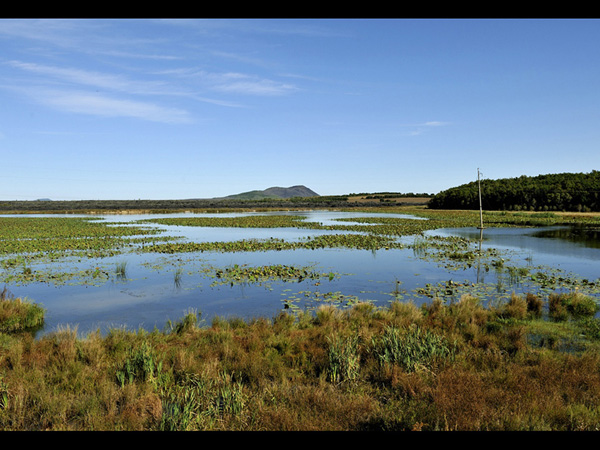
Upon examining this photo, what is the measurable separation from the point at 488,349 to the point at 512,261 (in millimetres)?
16834

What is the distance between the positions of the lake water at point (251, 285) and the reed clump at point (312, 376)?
90.0 inches

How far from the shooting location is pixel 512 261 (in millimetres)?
23219

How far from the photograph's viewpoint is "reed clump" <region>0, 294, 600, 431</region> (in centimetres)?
572

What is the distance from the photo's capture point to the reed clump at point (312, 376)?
5.72 metres

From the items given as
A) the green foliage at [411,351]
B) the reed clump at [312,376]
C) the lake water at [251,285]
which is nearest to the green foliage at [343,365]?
the reed clump at [312,376]

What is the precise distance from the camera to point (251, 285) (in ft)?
58.1

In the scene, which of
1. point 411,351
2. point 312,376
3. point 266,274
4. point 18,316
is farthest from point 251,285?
Result: point 411,351

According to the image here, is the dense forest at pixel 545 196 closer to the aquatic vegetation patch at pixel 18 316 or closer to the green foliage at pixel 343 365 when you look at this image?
the green foliage at pixel 343 365

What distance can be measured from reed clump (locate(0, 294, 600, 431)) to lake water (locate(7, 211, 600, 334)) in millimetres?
2286

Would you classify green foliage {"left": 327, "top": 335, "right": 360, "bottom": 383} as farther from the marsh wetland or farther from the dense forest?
the dense forest

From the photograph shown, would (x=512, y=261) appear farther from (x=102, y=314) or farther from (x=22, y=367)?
(x=22, y=367)

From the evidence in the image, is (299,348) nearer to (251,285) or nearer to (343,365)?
(343,365)
